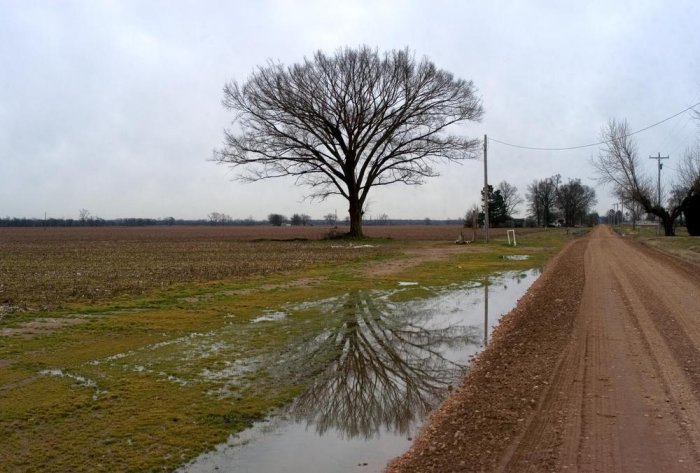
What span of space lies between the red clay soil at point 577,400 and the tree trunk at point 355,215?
33264 millimetres

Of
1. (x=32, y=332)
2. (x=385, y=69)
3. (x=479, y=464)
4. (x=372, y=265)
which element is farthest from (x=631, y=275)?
(x=385, y=69)

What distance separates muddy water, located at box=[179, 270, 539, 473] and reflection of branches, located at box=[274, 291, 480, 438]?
1 cm

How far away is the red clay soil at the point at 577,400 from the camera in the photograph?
13.7ft

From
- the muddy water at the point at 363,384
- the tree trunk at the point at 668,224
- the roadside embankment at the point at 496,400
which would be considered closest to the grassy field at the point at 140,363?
the muddy water at the point at 363,384

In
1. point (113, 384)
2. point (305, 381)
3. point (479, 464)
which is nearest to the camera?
point (479, 464)

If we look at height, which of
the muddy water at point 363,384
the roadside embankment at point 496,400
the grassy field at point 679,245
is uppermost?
the grassy field at point 679,245

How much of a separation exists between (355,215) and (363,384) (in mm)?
38219

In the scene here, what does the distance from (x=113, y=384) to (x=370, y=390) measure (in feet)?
9.83

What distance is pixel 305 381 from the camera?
21.7 ft

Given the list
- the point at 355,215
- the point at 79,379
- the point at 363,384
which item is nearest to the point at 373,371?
the point at 363,384

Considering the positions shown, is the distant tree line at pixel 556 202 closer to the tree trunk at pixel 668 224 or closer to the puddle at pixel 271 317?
the tree trunk at pixel 668 224

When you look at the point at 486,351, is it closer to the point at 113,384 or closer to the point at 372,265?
the point at 113,384

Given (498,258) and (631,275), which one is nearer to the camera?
(631,275)

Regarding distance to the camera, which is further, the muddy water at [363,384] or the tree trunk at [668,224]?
the tree trunk at [668,224]
